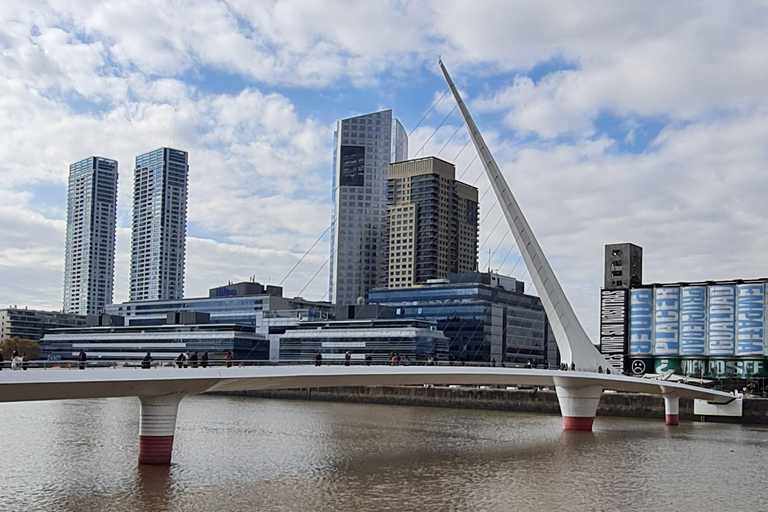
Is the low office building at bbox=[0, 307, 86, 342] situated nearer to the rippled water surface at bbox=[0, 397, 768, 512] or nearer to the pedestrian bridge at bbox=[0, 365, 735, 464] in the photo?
the rippled water surface at bbox=[0, 397, 768, 512]

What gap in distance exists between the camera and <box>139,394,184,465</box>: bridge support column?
77.4 ft

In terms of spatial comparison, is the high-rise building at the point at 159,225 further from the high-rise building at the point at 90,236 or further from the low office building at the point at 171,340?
the low office building at the point at 171,340

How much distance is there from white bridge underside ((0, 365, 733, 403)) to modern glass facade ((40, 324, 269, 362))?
215 feet

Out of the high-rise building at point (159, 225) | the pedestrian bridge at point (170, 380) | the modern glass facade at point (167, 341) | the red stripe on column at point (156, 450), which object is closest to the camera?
the pedestrian bridge at point (170, 380)

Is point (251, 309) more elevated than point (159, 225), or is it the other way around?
point (159, 225)

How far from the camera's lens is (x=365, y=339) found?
3620 inches

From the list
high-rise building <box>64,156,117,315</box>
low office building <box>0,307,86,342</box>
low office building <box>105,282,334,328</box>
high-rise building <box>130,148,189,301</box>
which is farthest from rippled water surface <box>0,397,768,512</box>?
high-rise building <box>64,156,117,315</box>

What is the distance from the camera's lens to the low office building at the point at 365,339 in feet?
292

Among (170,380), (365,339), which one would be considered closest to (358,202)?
(365,339)

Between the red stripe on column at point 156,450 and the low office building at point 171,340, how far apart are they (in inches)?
2769

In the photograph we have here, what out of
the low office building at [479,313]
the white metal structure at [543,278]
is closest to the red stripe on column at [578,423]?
the white metal structure at [543,278]

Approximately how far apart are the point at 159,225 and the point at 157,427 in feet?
530

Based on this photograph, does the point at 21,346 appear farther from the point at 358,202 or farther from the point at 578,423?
the point at 578,423

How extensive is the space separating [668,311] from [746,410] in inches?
968
